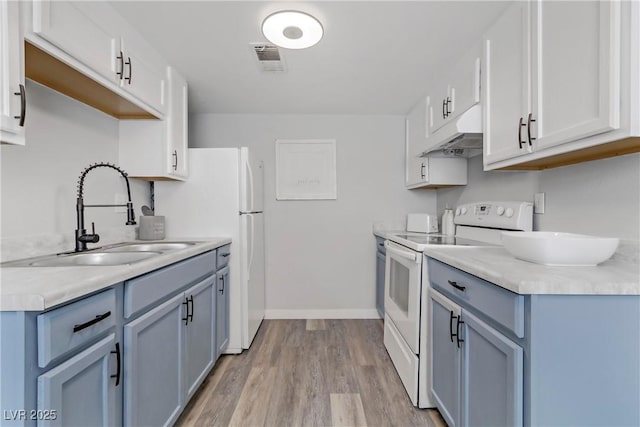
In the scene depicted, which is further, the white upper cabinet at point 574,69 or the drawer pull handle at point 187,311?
the drawer pull handle at point 187,311

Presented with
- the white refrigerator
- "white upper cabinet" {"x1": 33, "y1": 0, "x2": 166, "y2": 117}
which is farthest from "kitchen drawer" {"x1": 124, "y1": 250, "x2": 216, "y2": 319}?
"white upper cabinet" {"x1": 33, "y1": 0, "x2": 166, "y2": 117}

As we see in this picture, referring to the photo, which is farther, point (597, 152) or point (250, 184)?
point (250, 184)

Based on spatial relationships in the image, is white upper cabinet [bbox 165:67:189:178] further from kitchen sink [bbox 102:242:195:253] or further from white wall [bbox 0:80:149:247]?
kitchen sink [bbox 102:242:195:253]

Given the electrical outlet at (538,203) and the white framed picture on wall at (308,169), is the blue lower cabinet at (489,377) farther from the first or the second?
the white framed picture on wall at (308,169)

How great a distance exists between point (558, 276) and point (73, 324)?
1448 millimetres

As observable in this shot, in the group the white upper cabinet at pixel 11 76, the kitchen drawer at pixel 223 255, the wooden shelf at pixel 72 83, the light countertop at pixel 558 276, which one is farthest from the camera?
the kitchen drawer at pixel 223 255

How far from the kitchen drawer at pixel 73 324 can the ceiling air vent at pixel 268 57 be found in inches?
62.3

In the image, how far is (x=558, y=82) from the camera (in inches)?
46.6

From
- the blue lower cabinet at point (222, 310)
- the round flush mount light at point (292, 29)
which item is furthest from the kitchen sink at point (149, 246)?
the round flush mount light at point (292, 29)

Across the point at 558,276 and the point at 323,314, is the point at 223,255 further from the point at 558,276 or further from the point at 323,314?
the point at 558,276

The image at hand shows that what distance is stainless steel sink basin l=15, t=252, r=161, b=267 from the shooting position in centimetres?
133

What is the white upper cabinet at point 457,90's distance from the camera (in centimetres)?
179

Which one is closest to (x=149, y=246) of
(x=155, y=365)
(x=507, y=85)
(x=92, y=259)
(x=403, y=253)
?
(x=92, y=259)

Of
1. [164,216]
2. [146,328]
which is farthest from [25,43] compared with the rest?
[164,216]
